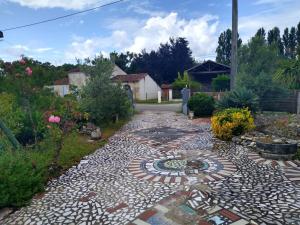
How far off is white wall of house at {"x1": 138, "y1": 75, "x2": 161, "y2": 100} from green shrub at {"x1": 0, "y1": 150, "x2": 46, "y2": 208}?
81.7 feet

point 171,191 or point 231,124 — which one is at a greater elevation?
point 231,124

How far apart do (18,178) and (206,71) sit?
31.1 meters

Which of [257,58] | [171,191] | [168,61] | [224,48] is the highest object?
[224,48]

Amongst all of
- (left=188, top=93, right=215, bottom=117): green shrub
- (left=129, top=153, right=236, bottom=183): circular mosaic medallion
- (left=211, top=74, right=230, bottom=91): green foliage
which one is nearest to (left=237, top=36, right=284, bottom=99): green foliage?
(left=211, top=74, right=230, bottom=91): green foliage

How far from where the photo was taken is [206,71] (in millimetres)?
33062

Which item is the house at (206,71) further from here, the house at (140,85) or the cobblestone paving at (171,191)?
the cobblestone paving at (171,191)

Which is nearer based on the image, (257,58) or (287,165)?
(287,165)

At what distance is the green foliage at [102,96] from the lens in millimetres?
10797

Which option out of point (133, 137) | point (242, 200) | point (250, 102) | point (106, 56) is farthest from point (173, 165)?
point (106, 56)

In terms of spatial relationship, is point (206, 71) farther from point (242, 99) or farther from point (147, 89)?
point (242, 99)

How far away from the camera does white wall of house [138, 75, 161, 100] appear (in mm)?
29953

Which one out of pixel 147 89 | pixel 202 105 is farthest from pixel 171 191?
pixel 147 89

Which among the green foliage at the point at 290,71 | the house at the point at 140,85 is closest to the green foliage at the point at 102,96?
the green foliage at the point at 290,71

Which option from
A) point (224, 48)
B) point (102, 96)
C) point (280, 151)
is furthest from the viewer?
point (224, 48)
